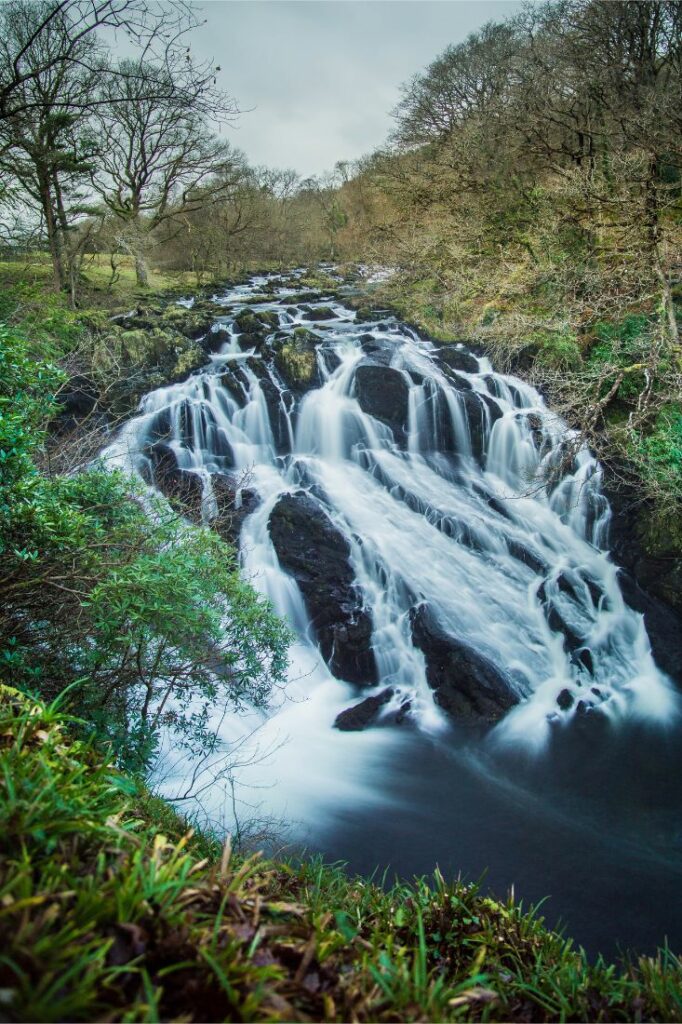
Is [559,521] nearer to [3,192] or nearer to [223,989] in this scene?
[223,989]

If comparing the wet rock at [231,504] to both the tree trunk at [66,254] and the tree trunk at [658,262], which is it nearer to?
the tree trunk at [658,262]

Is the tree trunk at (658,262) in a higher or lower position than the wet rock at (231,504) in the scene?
higher

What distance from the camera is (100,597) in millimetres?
3664

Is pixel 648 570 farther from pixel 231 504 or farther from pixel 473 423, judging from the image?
pixel 231 504

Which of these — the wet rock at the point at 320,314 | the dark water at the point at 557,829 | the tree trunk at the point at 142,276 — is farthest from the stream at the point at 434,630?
the tree trunk at the point at 142,276

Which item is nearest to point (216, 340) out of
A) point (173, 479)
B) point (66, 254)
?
point (173, 479)

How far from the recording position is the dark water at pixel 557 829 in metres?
5.46

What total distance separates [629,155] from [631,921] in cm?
1389

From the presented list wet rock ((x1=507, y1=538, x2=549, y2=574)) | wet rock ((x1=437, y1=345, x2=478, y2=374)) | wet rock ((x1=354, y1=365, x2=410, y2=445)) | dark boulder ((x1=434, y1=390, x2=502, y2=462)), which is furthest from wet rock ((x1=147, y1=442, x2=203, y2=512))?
wet rock ((x1=437, y1=345, x2=478, y2=374))

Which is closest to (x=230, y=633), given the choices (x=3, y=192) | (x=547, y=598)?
(x=547, y=598)

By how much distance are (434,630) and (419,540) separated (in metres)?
2.18

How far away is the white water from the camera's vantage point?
810 cm

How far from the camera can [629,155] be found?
11.1 metres

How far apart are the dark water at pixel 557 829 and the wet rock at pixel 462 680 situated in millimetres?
691
